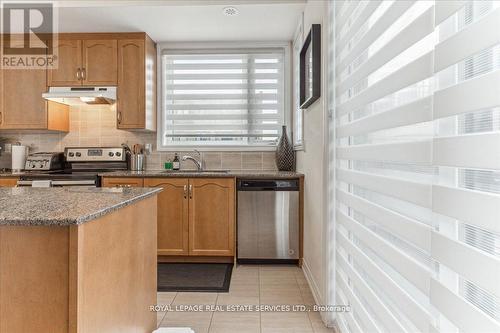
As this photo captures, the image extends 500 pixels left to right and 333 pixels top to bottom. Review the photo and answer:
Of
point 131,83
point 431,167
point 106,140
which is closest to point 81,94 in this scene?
point 131,83

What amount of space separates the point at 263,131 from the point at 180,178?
1188mm

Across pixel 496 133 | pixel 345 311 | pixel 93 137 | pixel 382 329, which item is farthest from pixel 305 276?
pixel 93 137

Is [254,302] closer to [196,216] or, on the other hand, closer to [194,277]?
[194,277]

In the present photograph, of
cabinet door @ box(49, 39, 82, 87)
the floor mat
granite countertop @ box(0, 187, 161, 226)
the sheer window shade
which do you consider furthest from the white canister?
the sheer window shade

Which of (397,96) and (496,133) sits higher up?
(397,96)

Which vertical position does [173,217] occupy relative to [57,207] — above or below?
below

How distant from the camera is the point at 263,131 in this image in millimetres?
3887

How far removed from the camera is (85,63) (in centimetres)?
354

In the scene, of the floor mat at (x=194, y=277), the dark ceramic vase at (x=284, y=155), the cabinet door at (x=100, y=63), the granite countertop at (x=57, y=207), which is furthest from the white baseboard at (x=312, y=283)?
the cabinet door at (x=100, y=63)

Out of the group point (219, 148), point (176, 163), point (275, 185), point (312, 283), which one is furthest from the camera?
point (219, 148)

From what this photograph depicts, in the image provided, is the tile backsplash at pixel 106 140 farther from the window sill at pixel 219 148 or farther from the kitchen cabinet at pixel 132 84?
the kitchen cabinet at pixel 132 84

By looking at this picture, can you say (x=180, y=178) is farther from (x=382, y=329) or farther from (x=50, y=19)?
(x=382, y=329)

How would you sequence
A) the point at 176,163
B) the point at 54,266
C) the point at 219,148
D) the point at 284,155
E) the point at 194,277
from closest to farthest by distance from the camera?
the point at 54,266 < the point at 194,277 < the point at 284,155 < the point at 176,163 < the point at 219,148

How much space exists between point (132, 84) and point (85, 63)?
1.83 feet
